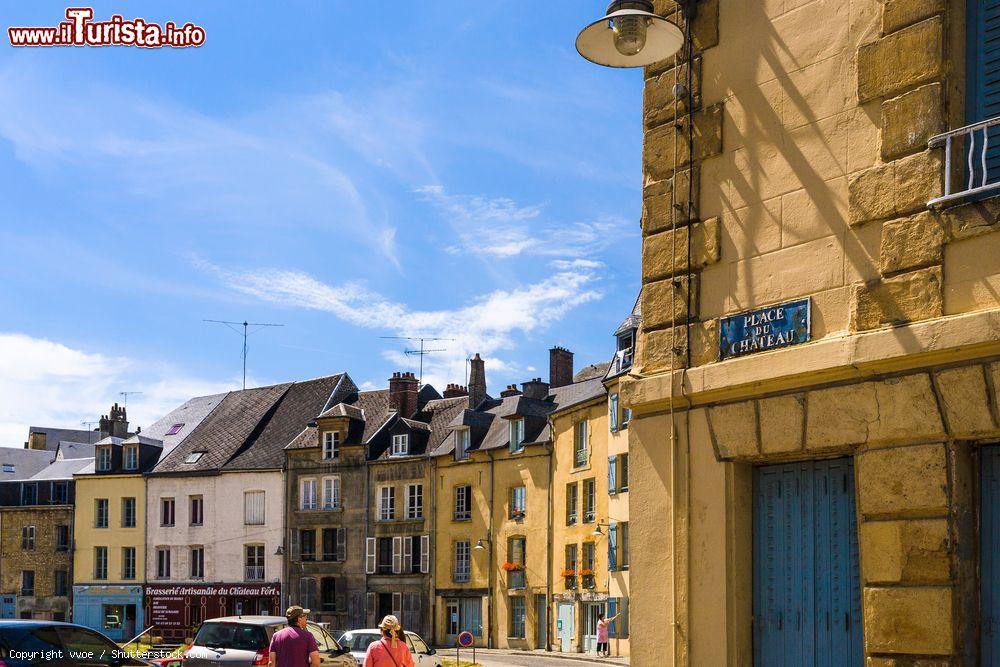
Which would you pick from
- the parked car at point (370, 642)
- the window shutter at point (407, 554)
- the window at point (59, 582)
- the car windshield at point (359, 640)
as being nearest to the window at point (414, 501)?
the window shutter at point (407, 554)

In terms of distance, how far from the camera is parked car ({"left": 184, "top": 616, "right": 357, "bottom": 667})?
1748cm

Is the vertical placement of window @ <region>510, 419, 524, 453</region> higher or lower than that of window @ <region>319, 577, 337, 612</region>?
higher

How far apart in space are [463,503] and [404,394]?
7269 mm

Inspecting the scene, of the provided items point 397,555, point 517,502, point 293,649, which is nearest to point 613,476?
point 517,502

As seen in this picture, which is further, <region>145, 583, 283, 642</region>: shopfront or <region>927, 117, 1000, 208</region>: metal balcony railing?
<region>145, 583, 283, 642</region>: shopfront

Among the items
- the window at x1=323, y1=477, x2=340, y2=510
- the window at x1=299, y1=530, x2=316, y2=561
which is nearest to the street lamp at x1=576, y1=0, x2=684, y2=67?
the window at x1=323, y1=477, x2=340, y2=510

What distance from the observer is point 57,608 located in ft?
195

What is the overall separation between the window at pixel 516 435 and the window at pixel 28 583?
26.9 m

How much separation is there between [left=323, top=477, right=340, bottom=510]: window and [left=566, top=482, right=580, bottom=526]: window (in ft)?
42.7

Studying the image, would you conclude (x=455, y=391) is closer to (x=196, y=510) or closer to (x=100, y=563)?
(x=196, y=510)

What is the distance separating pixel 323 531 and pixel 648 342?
1814 inches

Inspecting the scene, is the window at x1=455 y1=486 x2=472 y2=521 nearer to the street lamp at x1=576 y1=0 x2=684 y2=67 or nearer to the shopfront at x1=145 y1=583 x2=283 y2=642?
the shopfront at x1=145 y1=583 x2=283 y2=642

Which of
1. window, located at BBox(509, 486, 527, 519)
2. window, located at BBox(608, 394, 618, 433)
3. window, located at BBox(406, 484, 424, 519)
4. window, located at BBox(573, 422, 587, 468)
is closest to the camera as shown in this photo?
window, located at BBox(608, 394, 618, 433)

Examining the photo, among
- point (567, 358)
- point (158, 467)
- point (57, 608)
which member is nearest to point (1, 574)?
point (57, 608)
